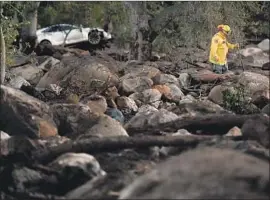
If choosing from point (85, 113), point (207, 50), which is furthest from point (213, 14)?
point (85, 113)

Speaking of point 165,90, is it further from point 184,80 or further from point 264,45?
point 264,45

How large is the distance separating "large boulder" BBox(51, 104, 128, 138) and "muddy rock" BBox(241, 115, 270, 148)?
5.24ft

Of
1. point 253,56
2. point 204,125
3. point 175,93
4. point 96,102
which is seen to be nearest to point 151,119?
point 204,125

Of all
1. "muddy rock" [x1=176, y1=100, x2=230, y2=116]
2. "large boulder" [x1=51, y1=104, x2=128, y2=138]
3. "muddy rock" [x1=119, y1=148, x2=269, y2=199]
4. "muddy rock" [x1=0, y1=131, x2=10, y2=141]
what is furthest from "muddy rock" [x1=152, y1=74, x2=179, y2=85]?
"muddy rock" [x1=119, y1=148, x2=269, y2=199]

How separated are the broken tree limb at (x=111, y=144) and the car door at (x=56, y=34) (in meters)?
26.2

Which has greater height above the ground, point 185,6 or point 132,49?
point 185,6

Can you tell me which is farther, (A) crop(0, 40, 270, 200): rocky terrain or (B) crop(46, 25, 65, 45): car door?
(B) crop(46, 25, 65, 45): car door

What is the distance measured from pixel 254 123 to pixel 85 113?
260cm

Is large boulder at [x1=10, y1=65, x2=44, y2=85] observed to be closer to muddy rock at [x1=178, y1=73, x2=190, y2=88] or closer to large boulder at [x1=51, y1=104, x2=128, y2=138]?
muddy rock at [x1=178, y1=73, x2=190, y2=88]

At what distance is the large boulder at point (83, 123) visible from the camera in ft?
28.3

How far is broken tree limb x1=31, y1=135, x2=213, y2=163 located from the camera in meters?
7.28

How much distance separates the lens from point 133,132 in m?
8.83

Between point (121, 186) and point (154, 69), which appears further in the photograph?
point (154, 69)

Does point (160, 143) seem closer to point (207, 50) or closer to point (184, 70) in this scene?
point (184, 70)
